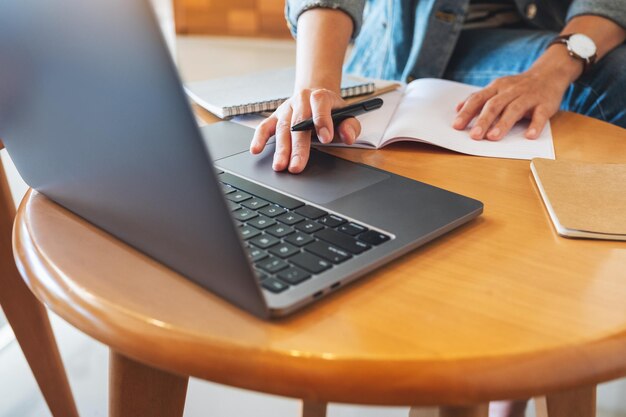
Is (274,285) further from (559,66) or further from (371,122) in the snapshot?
(559,66)

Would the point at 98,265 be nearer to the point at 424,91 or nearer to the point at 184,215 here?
the point at 184,215

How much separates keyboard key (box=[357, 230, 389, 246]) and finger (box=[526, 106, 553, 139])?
0.36m

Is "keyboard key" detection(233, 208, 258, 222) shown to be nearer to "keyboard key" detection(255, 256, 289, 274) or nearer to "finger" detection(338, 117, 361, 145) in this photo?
"keyboard key" detection(255, 256, 289, 274)

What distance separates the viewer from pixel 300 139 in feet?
2.04

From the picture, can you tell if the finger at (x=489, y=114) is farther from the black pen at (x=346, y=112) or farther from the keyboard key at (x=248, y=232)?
the keyboard key at (x=248, y=232)

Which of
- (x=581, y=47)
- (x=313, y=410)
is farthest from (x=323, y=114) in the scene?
(x=581, y=47)

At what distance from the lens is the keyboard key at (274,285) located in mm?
373

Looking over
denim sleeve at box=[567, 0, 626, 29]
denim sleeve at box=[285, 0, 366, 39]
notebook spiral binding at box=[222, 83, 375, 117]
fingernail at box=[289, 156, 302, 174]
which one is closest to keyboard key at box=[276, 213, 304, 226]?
fingernail at box=[289, 156, 302, 174]

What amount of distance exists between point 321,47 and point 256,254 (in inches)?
19.8

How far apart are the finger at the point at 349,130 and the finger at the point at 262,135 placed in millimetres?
72

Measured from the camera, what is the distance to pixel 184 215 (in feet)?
1.10

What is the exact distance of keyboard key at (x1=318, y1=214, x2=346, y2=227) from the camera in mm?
461

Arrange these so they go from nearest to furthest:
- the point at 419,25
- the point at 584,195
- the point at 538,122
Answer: the point at 584,195
the point at 538,122
the point at 419,25

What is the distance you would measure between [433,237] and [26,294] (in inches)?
26.9
